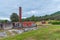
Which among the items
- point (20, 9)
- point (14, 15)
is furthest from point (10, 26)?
point (14, 15)

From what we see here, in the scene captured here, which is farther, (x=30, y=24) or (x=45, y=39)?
(x=30, y=24)

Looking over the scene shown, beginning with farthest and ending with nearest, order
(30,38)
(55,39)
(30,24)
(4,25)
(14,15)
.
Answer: (14,15) < (30,24) < (4,25) < (30,38) < (55,39)

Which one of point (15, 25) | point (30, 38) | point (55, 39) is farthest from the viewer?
point (15, 25)

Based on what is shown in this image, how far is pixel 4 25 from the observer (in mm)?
48219

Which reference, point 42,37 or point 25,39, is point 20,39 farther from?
point 42,37

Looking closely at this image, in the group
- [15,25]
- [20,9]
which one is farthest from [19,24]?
[20,9]

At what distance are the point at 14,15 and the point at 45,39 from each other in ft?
233

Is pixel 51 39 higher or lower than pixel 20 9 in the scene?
lower

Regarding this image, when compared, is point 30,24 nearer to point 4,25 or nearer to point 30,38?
point 4,25

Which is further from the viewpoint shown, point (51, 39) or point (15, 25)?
point (15, 25)

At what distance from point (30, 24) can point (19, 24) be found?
5.60 m

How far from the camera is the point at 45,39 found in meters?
17.6

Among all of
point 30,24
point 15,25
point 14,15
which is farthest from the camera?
point 14,15

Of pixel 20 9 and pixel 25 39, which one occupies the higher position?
pixel 20 9
